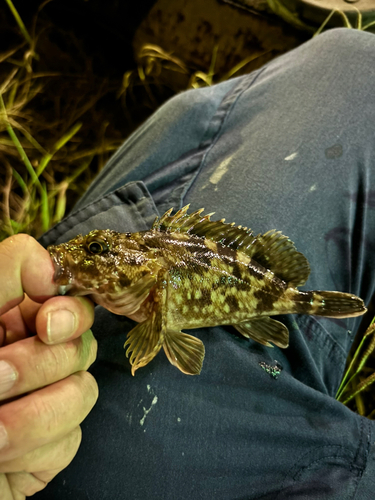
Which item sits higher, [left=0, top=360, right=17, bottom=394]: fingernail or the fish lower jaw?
the fish lower jaw

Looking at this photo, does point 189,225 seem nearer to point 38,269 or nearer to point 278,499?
point 38,269

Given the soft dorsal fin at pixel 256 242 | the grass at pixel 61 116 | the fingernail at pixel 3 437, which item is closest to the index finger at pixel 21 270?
the fingernail at pixel 3 437

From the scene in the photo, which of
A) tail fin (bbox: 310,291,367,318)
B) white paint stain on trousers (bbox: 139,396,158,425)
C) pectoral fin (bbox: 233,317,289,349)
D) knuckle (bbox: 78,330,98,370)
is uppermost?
tail fin (bbox: 310,291,367,318)

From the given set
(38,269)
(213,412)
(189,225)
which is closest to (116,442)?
(213,412)

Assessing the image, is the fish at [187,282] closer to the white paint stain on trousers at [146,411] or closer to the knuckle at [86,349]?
the knuckle at [86,349]

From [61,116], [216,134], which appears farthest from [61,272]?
[61,116]

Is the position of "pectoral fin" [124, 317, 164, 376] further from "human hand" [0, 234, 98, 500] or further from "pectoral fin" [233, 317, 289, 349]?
"pectoral fin" [233, 317, 289, 349]

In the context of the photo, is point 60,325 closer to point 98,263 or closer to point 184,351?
→ point 98,263

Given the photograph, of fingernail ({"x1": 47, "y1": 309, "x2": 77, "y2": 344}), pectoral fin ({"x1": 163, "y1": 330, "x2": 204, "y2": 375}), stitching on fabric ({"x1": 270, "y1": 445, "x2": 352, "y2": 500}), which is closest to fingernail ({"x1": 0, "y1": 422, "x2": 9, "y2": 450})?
fingernail ({"x1": 47, "y1": 309, "x2": 77, "y2": 344})
